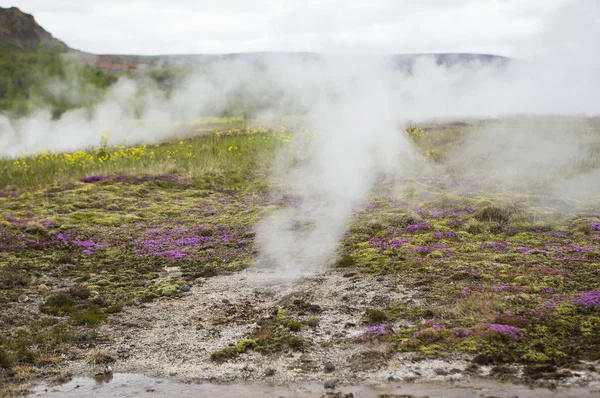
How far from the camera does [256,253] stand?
10703 mm

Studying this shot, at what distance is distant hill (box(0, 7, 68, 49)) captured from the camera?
87.2 metres

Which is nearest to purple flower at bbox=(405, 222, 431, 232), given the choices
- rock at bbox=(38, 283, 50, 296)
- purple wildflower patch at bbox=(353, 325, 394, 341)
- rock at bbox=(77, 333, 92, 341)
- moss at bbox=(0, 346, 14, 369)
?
→ purple wildflower patch at bbox=(353, 325, 394, 341)

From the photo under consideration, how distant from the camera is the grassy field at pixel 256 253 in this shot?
6355 millimetres

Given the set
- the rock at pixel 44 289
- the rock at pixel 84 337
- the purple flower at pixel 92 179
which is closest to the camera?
the rock at pixel 84 337

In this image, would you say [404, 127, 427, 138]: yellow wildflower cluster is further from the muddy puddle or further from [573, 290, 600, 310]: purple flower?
the muddy puddle

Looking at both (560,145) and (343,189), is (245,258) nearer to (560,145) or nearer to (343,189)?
(343,189)

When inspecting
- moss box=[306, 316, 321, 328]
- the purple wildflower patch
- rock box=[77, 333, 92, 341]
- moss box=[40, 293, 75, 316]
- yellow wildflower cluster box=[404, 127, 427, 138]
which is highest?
yellow wildflower cluster box=[404, 127, 427, 138]

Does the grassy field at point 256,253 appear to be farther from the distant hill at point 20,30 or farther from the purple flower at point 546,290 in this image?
the distant hill at point 20,30

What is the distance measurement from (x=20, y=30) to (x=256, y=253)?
101 meters

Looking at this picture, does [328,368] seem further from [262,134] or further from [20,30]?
→ [20,30]

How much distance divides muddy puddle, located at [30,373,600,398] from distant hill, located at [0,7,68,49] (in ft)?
304

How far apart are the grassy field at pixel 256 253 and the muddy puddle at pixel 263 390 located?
0.47 meters

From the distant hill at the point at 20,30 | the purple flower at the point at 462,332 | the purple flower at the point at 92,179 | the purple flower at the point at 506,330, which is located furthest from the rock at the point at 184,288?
the distant hill at the point at 20,30

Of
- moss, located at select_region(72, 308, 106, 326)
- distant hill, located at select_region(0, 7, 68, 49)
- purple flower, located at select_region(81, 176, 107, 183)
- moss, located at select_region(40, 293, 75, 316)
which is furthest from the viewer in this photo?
distant hill, located at select_region(0, 7, 68, 49)
